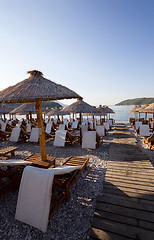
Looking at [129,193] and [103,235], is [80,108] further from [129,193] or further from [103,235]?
[103,235]

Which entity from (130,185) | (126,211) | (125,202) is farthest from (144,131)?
(126,211)

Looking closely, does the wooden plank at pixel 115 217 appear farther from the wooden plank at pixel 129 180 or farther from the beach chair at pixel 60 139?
the beach chair at pixel 60 139

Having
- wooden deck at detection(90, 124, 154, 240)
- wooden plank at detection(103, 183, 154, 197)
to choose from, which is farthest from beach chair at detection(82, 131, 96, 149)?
wooden plank at detection(103, 183, 154, 197)

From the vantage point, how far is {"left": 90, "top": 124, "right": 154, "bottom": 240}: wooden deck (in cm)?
177

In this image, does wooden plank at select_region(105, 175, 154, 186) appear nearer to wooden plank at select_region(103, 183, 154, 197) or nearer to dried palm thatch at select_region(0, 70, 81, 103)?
wooden plank at select_region(103, 183, 154, 197)

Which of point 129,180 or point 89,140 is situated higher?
point 89,140

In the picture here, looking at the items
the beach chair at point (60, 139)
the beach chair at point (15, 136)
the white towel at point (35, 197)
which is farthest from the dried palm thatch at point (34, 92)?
the beach chair at point (15, 136)

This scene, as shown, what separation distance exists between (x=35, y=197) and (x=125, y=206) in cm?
165

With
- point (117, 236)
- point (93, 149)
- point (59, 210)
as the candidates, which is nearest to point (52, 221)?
point (59, 210)

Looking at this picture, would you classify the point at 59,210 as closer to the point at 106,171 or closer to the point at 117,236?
the point at 117,236

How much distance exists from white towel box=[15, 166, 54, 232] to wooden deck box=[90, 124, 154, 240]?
795 millimetres

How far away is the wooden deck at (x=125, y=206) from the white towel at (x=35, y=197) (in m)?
0.79

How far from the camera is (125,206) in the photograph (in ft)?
7.34

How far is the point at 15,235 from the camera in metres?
1.82
